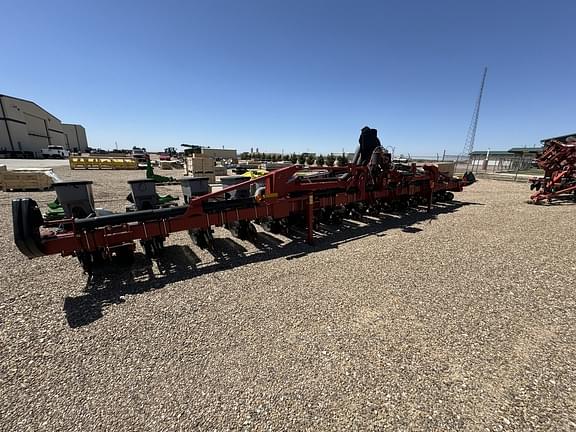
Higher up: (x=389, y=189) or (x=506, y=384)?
(x=389, y=189)

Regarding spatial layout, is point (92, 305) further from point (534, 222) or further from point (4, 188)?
point (4, 188)

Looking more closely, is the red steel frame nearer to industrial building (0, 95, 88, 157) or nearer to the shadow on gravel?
the shadow on gravel

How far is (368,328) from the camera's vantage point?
316 cm

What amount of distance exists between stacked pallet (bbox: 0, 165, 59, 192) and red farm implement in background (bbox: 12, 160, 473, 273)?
35.7ft

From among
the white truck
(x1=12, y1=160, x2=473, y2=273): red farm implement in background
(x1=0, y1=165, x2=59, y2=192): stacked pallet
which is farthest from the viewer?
the white truck

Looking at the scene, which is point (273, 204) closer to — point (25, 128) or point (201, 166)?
point (201, 166)

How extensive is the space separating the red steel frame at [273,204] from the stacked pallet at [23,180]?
13.1 metres

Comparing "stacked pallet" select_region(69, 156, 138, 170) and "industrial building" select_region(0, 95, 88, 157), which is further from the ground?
"industrial building" select_region(0, 95, 88, 157)

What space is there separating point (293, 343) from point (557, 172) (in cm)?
1498

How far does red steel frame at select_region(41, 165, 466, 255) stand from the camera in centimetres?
410

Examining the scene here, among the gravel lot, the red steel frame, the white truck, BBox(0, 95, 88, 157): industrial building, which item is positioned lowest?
the gravel lot

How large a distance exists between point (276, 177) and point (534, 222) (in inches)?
314

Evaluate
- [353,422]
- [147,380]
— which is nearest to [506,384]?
[353,422]

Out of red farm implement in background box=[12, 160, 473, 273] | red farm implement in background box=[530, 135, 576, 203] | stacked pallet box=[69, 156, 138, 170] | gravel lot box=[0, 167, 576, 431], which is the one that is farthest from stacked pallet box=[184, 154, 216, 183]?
red farm implement in background box=[530, 135, 576, 203]
